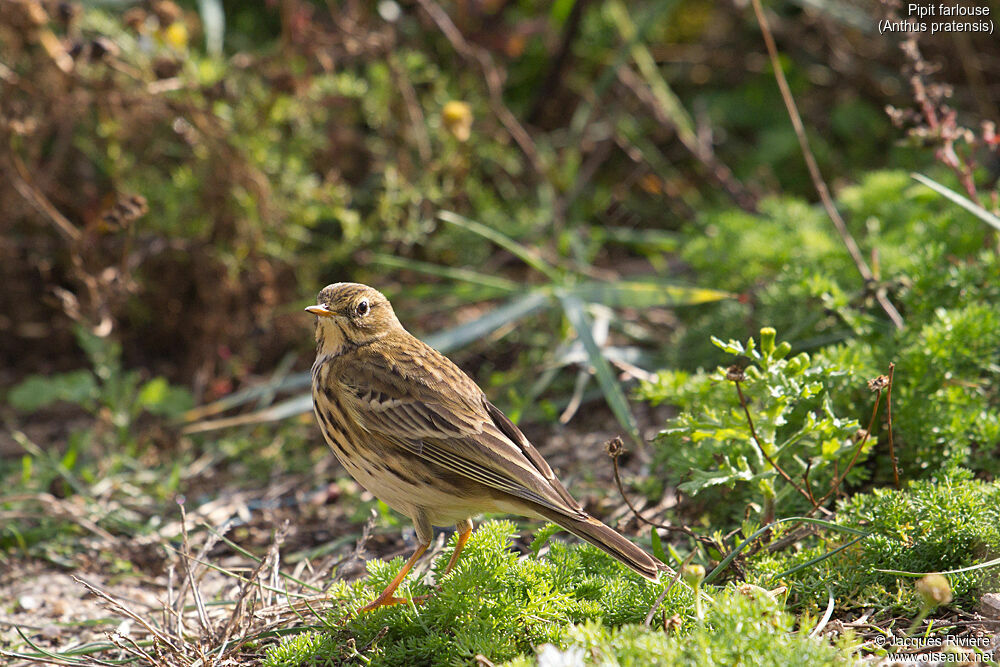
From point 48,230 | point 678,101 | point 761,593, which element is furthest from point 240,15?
point 761,593

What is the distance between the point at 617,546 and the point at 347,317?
1532 mm

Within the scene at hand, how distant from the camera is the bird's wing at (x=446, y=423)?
334 cm

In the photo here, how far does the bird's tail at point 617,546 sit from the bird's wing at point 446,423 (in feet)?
0.15

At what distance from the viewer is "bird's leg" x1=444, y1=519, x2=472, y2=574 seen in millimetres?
3158

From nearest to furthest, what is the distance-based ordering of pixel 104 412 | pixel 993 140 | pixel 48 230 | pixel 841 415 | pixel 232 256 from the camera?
pixel 841 415
pixel 993 140
pixel 104 412
pixel 232 256
pixel 48 230

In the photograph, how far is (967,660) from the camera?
2.62 meters

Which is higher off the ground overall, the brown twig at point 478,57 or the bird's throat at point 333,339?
the brown twig at point 478,57

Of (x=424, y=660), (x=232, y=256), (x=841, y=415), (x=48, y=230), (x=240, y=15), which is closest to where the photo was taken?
(x=424, y=660)

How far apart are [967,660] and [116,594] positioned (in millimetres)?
3112

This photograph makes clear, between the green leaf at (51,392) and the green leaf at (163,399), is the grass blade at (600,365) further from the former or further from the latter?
the green leaf at (51,392)

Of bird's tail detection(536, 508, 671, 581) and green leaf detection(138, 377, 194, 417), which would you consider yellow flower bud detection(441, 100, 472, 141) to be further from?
bird's tail detection(536, 508, 671, 581)

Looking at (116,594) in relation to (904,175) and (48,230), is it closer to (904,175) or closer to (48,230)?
(48,230)

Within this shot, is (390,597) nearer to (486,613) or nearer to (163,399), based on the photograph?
(486,613)

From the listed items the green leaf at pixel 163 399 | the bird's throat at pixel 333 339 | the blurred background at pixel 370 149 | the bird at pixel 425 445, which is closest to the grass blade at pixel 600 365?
the blurred background at pixel 370 149
